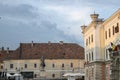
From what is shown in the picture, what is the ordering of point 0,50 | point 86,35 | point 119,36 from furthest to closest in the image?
point 0,50
point 86,35
point 119,36

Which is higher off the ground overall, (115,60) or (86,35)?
(86,35)

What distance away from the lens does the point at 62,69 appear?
93.4 meters

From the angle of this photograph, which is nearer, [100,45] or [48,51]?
[100,45]

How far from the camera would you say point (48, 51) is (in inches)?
3752

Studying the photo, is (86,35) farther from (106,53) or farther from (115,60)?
(115,60)

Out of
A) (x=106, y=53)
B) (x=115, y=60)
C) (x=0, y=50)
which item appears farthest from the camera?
(x=0, y=50)

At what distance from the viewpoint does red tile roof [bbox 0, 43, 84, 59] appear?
307 feet

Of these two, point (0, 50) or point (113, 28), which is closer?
point (113, 28)

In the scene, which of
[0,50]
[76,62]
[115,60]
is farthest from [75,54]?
[115,60]

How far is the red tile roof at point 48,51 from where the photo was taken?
93.5 meters

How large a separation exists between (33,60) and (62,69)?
728cm

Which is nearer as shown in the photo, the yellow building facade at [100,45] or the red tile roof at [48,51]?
the yellow building facade at [100,45]

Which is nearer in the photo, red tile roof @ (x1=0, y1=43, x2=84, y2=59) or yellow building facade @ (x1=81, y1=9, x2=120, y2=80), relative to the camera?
yellow building facade @ (x1=81, y1=9, x2=120, y2=80)

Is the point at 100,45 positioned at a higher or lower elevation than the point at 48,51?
lower
